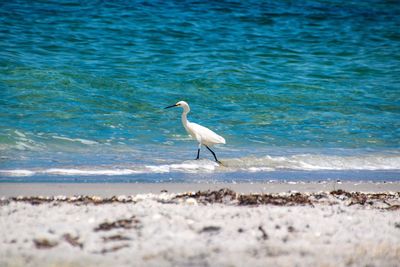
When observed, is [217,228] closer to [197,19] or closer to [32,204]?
[32,204]

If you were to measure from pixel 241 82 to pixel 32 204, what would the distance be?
819 centimetres

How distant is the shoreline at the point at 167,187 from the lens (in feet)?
20.5

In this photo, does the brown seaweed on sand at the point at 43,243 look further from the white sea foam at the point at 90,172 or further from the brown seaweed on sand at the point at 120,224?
the white sea foam at the point at 90,172

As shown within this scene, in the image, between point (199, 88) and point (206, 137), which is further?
point (199, 88)

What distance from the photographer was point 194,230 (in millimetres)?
4566

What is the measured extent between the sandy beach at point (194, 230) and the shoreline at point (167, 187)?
0.20 m

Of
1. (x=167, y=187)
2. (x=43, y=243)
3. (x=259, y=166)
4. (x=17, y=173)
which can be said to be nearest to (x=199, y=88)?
(x=259, y=166)

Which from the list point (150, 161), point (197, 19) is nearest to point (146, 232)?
point (150, 161)

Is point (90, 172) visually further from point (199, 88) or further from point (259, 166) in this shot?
point (199, 88)

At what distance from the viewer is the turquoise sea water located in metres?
8.46

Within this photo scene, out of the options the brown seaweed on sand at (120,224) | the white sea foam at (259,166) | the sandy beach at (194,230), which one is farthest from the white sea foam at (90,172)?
the brown seaweed on sand at (120,224)

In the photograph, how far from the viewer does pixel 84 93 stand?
38.9ft

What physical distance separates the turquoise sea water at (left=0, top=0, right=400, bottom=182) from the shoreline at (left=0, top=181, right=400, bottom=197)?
1.48 feet

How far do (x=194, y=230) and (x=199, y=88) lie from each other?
827cm
